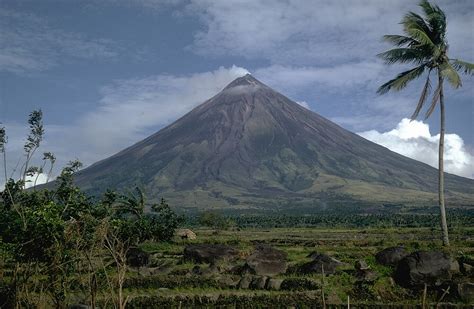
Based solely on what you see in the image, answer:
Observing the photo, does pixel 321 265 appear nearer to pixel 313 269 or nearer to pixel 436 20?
pixel 313 269

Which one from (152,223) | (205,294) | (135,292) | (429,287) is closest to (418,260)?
(429,287)

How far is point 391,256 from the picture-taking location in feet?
80.0

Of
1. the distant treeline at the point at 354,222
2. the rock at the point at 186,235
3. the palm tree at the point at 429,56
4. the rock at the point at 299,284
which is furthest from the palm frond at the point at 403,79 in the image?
the distant treeline at the point at 354,222

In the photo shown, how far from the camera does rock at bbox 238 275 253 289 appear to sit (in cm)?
2217

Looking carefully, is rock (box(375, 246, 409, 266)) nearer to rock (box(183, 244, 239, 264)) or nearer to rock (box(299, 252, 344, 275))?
rock (box(299, 252, 344, 275))

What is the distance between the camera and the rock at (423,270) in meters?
20.4

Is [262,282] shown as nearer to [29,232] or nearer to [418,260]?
[418,260]

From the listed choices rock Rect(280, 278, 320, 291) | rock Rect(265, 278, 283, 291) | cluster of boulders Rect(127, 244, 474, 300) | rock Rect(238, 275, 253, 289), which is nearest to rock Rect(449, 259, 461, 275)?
cluster of boulders Rect(127, 244, 474, 300)

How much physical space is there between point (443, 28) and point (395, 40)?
8.39 ft

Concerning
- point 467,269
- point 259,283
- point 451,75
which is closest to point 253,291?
point 259,283

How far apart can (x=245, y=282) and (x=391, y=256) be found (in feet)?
25.0

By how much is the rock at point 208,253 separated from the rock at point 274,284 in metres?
7.07

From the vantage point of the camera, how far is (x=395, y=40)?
2789 centimetres

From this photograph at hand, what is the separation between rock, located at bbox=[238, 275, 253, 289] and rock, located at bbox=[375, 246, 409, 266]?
6.81 meters
